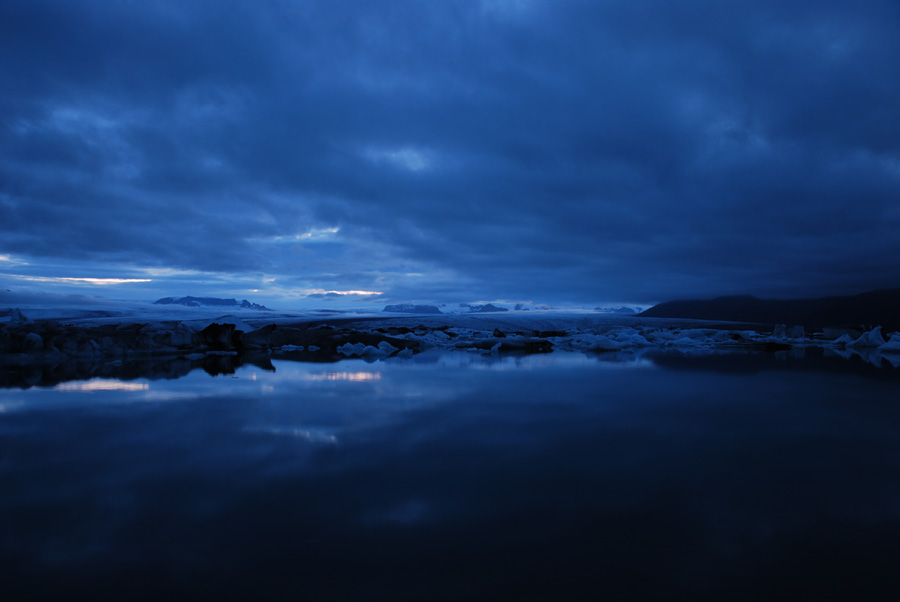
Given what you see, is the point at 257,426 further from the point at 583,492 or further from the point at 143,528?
the point at 583,492

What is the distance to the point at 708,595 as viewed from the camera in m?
1.64

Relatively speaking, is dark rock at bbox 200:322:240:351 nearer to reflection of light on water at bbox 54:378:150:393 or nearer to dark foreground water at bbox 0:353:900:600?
reflection of light on water at bbox 54:378:150:393

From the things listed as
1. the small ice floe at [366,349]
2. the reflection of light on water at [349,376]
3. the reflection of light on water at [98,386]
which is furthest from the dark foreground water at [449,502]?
the small ice floe at [366,349]

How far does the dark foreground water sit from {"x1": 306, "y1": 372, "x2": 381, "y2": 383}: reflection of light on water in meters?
2.47

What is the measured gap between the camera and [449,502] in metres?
2.42

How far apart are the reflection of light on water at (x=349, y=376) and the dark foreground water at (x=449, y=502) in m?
2.47

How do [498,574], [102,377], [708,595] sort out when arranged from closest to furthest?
[708,595] → [498,574] → [102,377]

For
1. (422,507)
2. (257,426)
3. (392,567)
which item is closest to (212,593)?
(392,567)

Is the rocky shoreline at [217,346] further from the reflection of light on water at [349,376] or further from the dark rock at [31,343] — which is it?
the reflection of light on water at [349,376]

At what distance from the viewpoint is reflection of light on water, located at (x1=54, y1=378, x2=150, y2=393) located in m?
→ 6.27

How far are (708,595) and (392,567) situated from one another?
1158mm

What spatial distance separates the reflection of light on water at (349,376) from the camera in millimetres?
7480

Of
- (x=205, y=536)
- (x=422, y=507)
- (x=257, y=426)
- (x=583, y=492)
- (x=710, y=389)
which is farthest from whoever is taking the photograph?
(x=710, y=389)

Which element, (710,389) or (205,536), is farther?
(710,389)
